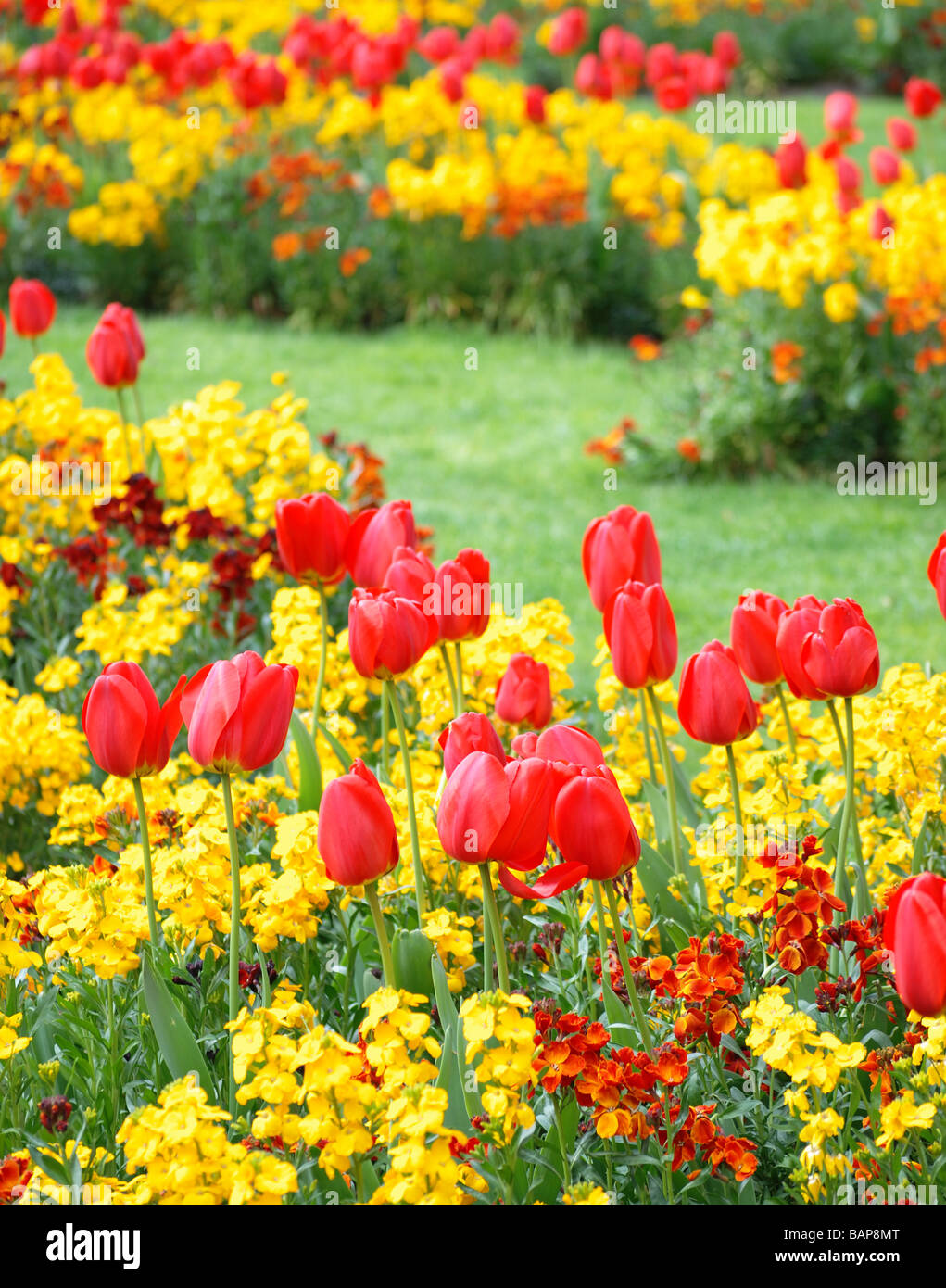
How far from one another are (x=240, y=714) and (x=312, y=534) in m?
0.77

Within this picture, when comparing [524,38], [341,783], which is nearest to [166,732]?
[341,783]

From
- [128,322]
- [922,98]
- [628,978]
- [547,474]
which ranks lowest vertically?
[628,978]

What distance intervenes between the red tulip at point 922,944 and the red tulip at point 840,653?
54cm

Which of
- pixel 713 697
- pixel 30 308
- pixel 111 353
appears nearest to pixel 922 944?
pixel 713 697

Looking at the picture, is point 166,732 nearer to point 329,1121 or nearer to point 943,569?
point 329,1121

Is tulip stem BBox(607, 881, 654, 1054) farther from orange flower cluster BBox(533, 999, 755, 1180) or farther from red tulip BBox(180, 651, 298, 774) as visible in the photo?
red tulip BBox(180, 651, 298, 774)

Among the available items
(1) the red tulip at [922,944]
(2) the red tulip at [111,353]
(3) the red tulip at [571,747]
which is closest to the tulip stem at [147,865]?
(3) the red tulip at [571,747]

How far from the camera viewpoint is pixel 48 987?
8.06ft

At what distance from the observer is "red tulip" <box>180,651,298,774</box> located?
6.59 ft

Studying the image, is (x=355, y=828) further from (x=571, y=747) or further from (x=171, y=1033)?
(x=171, y=1033)

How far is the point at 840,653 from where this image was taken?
216cm

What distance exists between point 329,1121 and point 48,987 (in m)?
0.93

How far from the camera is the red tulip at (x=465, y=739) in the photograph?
1922mm

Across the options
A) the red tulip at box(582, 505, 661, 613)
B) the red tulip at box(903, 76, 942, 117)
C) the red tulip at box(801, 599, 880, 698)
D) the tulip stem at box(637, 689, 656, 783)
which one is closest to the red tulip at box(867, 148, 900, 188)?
the red tulip at box(903, 76, 942, 117)
